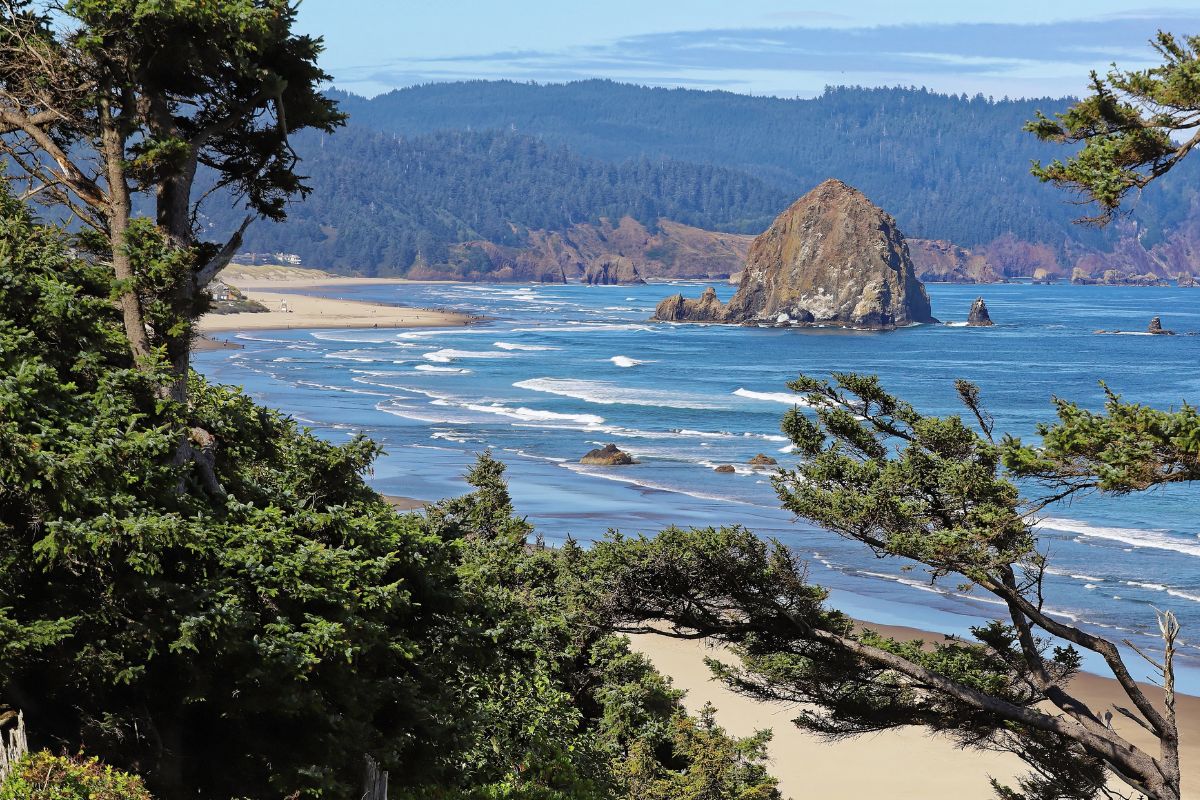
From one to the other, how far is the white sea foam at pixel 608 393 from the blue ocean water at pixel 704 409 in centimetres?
27

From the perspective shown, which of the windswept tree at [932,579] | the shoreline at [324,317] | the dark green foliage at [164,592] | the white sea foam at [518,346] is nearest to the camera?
the dark green foliage at [164,592]

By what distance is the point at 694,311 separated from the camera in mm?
148625

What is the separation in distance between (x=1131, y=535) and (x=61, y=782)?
115 ft

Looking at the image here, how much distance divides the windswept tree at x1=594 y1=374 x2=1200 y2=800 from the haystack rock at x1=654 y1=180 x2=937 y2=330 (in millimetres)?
128813

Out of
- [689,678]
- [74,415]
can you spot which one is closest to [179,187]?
[74,415]

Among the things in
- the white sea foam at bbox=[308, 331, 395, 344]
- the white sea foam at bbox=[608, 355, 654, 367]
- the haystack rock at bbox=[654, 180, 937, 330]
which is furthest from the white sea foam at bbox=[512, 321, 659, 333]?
the white sea foam at bbox=[608, 355, 654, 367]

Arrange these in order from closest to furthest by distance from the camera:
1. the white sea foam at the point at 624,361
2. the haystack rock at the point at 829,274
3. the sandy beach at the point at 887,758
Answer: the sandy beach at the point at 887,758
the white sea foam at the point at 624,361
the haystack rock at the point at 829,274

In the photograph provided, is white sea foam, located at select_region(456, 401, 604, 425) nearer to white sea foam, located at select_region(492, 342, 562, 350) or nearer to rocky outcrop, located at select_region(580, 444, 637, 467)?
rocky outcrop, located at select_region(580, 444, 637, 467)

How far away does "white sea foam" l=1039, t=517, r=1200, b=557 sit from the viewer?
115 ft

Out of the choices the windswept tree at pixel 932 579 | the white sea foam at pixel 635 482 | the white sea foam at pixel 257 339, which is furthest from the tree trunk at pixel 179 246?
the white sea foam at pixel 257 339

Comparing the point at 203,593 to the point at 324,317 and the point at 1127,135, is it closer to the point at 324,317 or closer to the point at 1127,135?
the point at 1127,135

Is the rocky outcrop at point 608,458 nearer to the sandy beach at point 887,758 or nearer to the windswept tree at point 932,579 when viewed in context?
the sandy beach at point 887,758

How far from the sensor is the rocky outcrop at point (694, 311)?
148m

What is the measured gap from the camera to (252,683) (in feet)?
30.3
